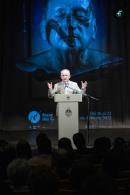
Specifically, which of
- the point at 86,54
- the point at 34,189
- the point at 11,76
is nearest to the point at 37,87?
the point at 11,76

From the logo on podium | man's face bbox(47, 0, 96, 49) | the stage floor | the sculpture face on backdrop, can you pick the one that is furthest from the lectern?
man's face bbox(47, 0, 96, 49)

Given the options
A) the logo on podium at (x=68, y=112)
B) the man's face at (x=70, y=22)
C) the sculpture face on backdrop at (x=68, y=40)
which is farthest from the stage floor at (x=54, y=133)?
the man's face at (x=70, y=22)

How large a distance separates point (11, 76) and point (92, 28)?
7.65 ft

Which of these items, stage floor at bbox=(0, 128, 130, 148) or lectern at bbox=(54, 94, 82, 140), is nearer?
lectern at bbox=(54, 94, 82, 140)

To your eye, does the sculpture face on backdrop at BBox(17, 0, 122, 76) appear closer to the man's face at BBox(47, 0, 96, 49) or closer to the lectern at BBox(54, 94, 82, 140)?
the man's face at BBox(47, 0, 96, 49)

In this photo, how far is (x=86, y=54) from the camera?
9680mm

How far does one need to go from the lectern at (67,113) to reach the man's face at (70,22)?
346 cm

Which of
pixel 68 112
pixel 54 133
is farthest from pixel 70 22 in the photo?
pixel 68 112

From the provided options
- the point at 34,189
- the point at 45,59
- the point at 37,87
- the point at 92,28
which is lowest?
the point at 34,189

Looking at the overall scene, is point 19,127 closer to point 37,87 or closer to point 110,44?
point 37,87

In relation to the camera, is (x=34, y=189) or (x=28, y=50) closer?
(x=34, y=189)

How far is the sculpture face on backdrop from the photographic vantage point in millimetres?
9609

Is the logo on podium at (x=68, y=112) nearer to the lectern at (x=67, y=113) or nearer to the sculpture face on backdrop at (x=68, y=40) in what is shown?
the lectern at (x=67, y=113)

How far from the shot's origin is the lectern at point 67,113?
6367mm
